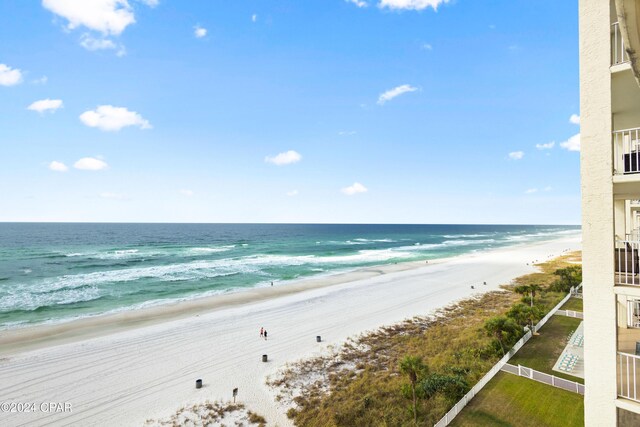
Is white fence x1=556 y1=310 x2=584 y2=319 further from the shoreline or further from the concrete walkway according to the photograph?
the shoreline

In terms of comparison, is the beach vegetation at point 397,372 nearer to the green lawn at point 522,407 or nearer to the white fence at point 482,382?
the white fence at point 482,382

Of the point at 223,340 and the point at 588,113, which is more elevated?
the point at 588,113

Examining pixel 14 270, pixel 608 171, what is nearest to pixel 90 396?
pixel 608 171

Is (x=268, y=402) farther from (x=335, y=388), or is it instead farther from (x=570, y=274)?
(x=570, y=274)

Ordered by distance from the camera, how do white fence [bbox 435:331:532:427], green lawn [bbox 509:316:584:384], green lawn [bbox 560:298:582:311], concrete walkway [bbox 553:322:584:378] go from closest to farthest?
white fence [bbox 435:331:532:427], concrete walkway [bbox 553:322:584:378], green lawn [bbox 509:316:584:384], green lawn [bbox 560:298:582:311]

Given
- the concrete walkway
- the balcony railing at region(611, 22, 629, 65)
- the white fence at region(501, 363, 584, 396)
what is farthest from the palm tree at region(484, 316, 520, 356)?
the balcony railing at region(611, 22, 629, 65)

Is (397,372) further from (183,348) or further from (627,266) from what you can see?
(183,348)
